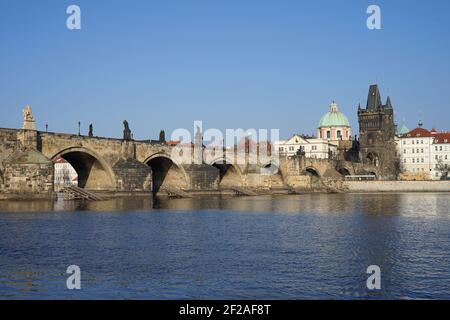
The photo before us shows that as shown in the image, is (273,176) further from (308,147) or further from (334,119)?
(334,119)

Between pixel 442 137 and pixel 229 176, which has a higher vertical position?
pixel 442 137

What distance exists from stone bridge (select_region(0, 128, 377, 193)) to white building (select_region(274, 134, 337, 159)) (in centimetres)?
3468

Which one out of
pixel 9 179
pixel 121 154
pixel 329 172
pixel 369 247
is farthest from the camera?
pixel 329 172

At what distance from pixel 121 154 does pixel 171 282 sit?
3764 centimetres

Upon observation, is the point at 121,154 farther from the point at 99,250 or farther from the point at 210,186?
the point at 99,250

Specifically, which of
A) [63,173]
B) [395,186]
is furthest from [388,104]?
[63,173]

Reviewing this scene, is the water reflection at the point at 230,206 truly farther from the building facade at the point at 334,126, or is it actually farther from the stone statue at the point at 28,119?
the building facade at the point at 334,126

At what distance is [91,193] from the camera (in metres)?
45.0

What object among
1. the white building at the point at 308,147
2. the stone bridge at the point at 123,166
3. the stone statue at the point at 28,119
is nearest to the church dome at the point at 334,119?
the white building at the point at 308,147

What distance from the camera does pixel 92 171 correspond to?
4822 cm

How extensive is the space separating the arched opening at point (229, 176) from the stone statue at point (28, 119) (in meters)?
33.8

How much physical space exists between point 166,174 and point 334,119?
69.8 metres
